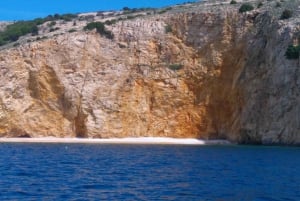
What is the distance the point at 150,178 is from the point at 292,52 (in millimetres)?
34297

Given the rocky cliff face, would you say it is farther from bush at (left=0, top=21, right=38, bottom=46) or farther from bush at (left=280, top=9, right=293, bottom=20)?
bush at (left=0, top=21, right=38, bottom=46)

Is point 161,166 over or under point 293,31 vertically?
under

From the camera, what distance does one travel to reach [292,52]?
188 feet

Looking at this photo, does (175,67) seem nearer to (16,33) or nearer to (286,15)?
(286,15)

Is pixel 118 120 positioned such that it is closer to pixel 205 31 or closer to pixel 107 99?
pixel 107 99

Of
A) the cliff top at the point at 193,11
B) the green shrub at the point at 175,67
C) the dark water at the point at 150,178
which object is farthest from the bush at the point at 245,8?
the dark water at the point at 150,178

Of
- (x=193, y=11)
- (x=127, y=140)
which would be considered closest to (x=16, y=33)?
(x=193, y=11)

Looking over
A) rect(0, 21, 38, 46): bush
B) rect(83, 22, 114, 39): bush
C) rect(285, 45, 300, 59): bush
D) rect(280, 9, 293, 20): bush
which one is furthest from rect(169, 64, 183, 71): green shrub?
rect(0, 21, 38, 46): bush

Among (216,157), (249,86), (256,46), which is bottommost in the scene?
(216,157)

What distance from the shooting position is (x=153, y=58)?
223 ft

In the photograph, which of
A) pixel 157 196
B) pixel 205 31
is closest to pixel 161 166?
pixel 157 196

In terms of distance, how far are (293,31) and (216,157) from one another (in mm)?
23658

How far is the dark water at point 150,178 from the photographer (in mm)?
21516

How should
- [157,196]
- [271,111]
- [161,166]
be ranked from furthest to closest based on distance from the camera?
[271,111]
[161,166]
[157,196]
